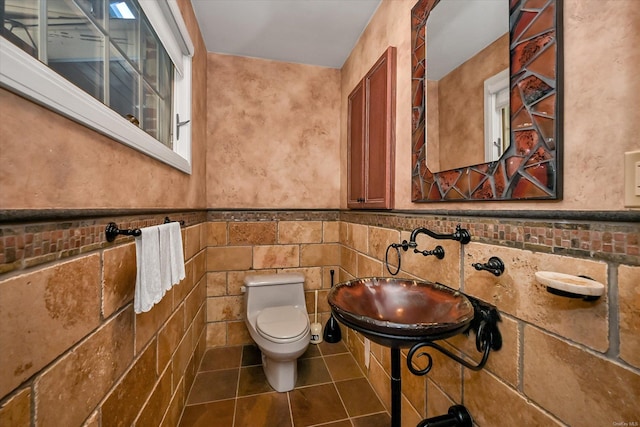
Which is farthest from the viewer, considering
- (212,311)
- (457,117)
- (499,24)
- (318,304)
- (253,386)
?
(318,304)

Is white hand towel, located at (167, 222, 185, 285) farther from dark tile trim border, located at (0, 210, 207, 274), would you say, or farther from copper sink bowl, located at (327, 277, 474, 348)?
copper sink bowl, located at (327, 277, 474, 348)

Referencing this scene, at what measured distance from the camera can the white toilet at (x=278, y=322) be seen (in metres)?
1.69

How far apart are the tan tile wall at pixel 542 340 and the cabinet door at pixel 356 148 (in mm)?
835

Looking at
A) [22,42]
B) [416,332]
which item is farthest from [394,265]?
[22,42]

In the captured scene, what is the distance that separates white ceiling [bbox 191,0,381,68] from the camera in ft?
5.76

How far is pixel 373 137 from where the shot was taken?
1.81 meters

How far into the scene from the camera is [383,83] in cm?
165

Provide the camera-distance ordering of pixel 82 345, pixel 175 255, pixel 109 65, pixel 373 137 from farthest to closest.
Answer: pixel 373 137 → pixel 175 255 → pixel 109 65 → pixel 82 345

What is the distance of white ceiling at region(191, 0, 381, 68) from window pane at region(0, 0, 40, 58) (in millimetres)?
1440

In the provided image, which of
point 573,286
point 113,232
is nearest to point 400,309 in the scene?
point 573,286

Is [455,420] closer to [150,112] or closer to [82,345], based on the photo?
[82,345]

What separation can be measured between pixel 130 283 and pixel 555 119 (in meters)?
1.49

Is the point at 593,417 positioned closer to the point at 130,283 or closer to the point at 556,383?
the point at 556,383

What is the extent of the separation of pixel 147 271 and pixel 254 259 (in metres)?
1.44
